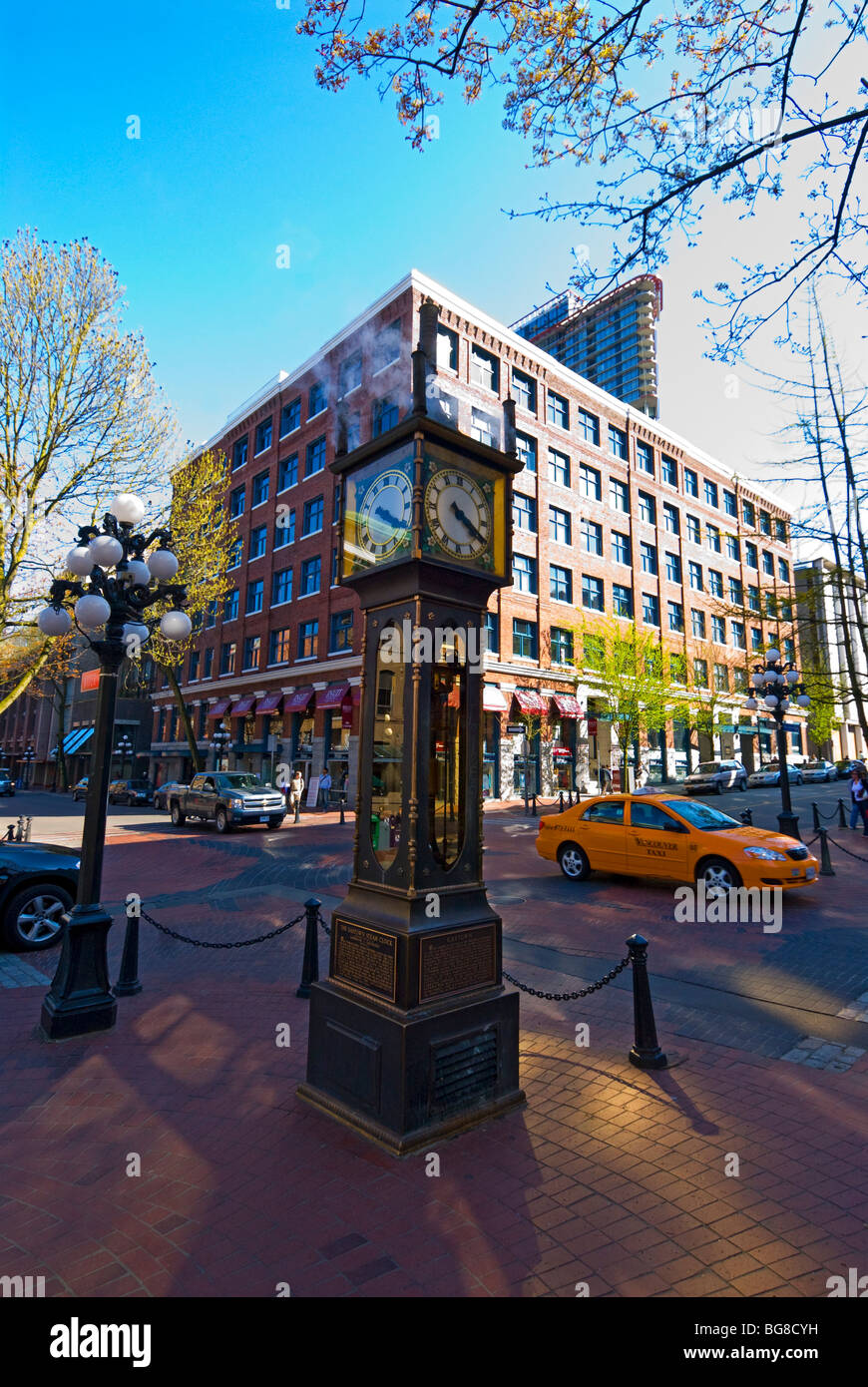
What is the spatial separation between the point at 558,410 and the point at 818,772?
84.6ft

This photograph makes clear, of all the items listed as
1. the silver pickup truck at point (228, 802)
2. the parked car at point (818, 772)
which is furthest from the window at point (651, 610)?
the silver pickup truck at point (228, 802)

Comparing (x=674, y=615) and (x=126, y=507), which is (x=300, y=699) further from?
(x=126, y=507)

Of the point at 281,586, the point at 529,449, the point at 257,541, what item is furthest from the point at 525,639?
the point at 257,541

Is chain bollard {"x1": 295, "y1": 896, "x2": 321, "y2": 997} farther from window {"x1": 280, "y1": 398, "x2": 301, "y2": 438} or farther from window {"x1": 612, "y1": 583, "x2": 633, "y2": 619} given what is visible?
window {"x1": 280, "y1": 398, "x2": 301, "y2": 438}

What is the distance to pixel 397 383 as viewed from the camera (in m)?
5.16

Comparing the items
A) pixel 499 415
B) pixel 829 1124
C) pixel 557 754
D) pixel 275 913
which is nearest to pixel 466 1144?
pixel 829 1124

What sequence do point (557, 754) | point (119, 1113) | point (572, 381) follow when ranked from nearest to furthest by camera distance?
point (119, 1113)
point (557, 754)
point (572, 381)

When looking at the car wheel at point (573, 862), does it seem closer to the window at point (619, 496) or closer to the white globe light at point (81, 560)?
the white globe light at point (81, 560)

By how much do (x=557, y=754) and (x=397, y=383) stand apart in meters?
24.6

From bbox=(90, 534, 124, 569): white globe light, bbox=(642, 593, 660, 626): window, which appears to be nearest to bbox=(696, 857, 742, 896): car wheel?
bbox=(90, 534, 124, 569): white globe light

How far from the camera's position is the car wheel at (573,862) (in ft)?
37.9

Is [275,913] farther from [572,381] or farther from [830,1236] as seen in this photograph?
[572,381]

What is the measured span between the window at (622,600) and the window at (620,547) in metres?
1.48
